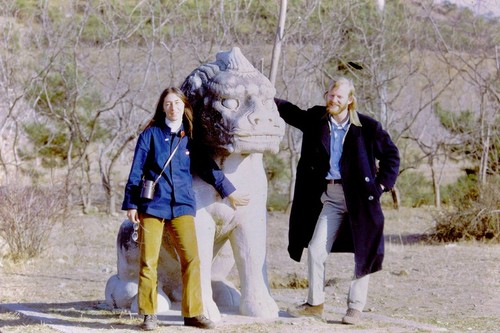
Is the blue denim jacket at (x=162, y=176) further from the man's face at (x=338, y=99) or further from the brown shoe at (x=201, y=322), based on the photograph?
the man's face at (x=338, y=99)

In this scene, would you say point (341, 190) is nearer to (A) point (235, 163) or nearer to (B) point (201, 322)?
(A) point (235, 163)

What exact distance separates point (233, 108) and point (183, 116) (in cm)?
33

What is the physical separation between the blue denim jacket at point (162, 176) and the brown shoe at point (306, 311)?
39.6 inches

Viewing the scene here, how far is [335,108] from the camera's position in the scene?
5969 mm

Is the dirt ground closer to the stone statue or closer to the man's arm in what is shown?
the stone statue

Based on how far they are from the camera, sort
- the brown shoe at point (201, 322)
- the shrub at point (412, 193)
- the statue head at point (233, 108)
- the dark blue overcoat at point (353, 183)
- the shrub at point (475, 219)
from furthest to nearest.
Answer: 1. the shrub at point (412, 193)
2. the shrub at point (475, 219)
3. the dark blue overcoat at point (353, 183)
4. the statue head at point (233, 108)
5. the brown shoe at point (201, 322)

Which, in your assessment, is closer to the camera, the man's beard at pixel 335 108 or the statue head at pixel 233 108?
the statue head at pixel 233 108

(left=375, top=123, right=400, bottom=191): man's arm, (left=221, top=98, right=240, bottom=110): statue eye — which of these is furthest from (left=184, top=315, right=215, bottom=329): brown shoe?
Answer: (left=375, top=123, right=400, bottom=191): man's arm

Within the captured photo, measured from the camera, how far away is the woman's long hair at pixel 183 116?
566 cm

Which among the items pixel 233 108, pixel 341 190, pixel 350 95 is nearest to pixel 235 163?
pixel 233 108

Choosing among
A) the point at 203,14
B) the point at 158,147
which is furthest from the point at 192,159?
the point at 203,14

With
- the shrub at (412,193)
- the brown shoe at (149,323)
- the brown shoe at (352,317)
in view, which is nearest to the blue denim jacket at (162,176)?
the brown shoe at (149,323)

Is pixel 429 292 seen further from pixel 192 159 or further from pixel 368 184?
pixel 192 159

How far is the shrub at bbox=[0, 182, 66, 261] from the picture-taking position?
954 centimetres
